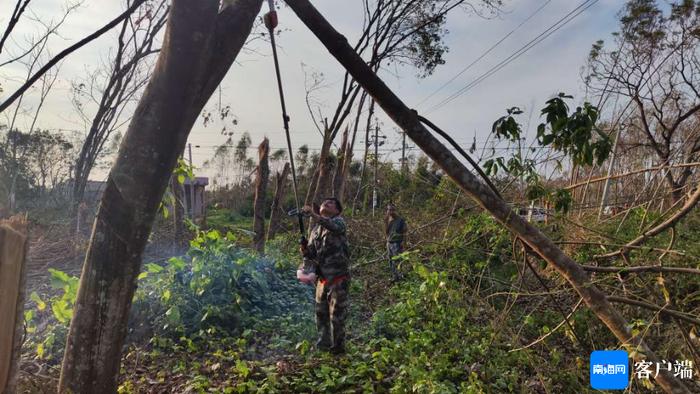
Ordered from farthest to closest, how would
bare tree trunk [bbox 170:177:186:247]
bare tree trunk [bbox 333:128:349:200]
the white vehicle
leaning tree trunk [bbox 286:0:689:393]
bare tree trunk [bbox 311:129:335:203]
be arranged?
1. bare tree trunk [bbox 333:128:349:200]
2. bare tree trunk [bbox 170:177:186:247]
3. bare tree trunk [bbox 311:129:335:203]
4. the white vehicle
5. leaning tree trunk [bbox 286:0:689:393]

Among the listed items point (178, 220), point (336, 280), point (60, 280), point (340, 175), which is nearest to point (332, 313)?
point (336, 280)

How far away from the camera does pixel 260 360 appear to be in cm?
476

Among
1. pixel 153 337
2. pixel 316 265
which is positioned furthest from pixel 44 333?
pixel 316 265

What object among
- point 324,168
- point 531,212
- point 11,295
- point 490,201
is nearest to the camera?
point 11,295

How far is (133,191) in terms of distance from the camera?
81.9 inches

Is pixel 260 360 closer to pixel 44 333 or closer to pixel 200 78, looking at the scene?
pixel 44 333

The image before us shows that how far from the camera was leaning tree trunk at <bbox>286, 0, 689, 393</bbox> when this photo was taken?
7.50 feet

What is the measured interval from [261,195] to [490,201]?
878cm

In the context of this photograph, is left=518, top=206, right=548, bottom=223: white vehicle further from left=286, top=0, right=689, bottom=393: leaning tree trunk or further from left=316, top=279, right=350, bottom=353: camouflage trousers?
left=316, top=279, right=350, bottom=353: camouflage trousers

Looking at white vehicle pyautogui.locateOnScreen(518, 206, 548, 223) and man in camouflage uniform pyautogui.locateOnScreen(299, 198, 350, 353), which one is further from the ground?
white vehicle pyautogui.locateOnScreen(518, 206, 548, 223)

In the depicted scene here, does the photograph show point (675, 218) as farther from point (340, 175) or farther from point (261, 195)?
point (340, 175)

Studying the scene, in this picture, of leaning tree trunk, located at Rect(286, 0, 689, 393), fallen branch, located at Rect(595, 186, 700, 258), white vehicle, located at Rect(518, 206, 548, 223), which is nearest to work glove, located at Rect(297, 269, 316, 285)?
white vehicle, located at Rect(518, 206, 548, 223)

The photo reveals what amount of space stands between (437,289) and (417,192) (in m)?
9.57

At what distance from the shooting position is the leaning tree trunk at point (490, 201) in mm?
2285
